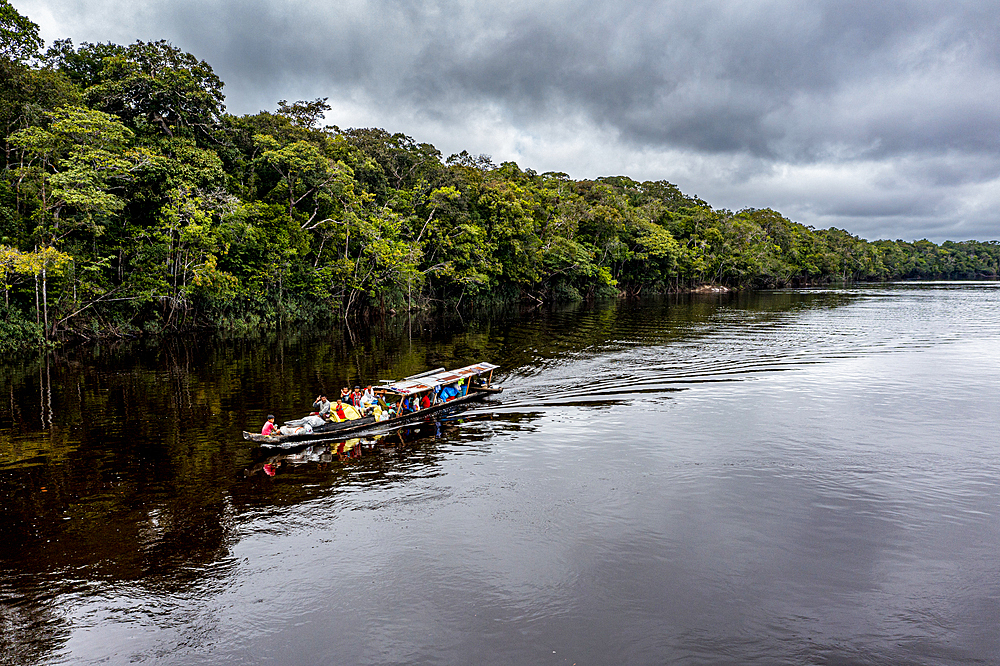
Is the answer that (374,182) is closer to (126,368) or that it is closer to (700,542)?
(126,368)

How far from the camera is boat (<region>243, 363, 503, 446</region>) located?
679 inches

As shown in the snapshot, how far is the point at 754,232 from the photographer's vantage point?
10731 centimetres

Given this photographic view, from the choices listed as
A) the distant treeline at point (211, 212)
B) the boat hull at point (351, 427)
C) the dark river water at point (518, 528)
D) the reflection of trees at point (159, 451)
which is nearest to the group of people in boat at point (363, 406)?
the boat hull at point (351, 427)

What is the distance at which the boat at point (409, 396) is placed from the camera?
1723 cm

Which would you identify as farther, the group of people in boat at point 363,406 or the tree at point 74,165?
the tree at point 74,165

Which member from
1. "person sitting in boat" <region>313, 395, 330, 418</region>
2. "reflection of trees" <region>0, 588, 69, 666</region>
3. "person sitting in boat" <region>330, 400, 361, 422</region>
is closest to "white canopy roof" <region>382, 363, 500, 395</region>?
"person sitting in boat" <region>330, 400, 361, 422</region>

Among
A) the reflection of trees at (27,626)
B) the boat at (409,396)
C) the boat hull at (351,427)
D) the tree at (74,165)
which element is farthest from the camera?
the tree at (74,165)

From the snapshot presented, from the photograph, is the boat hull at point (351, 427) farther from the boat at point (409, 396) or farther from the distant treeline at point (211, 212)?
the distant treeline at point (211, 212)

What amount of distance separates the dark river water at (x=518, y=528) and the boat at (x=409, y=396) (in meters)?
0.61

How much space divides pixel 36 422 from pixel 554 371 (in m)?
21.1

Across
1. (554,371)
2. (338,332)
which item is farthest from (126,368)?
(554,371)

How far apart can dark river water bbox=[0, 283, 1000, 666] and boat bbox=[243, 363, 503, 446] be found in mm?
607

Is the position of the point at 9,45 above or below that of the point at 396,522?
above

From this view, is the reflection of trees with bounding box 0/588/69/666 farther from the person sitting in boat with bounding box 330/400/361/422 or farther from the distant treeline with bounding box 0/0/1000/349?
the distant treeline with bounding box 0/0/1000/349
